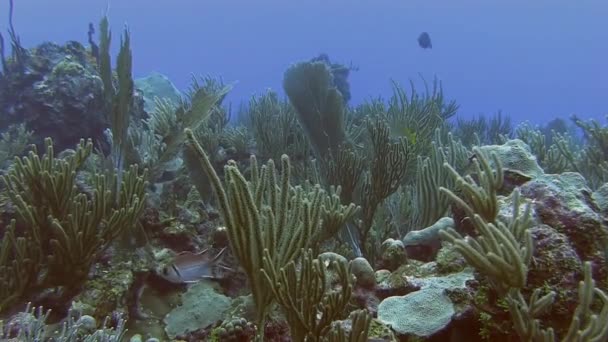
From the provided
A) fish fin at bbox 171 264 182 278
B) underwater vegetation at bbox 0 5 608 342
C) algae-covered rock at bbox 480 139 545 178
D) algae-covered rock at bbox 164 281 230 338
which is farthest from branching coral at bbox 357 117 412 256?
fish fin at bbox 171 264 182 278

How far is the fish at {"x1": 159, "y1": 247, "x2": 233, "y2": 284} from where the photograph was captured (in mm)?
3633

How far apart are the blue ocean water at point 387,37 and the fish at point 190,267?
13377 centimetres

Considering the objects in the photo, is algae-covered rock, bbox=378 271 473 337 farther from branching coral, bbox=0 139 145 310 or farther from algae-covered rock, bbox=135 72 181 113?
algae-covered rock, bbox=135 72 181 113

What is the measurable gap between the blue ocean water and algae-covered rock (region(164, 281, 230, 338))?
133684 millimetres

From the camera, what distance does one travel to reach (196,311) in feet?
12.2

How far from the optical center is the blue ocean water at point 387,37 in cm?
14362

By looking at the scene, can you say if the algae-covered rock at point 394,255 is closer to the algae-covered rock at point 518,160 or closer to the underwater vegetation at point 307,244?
the underwater vegetation at point 307,244

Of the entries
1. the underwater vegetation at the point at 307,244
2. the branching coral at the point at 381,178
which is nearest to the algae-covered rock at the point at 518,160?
the underwater vegetation at the point at 307,244

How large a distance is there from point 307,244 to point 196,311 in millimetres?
1562

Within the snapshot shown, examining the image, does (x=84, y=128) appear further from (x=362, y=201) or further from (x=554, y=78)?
(x=554, y=78)

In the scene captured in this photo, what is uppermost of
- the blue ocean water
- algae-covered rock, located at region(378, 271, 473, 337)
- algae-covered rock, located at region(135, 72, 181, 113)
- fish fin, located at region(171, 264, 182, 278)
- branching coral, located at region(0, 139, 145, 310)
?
the blue ocean water

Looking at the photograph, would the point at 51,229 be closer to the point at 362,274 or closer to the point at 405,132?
the point at 362,274

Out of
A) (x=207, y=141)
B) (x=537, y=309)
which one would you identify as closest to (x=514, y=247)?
(x=537, y=309)

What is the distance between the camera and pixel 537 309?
2.18 m
